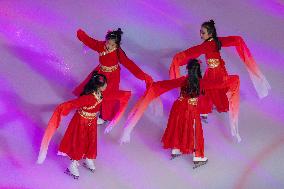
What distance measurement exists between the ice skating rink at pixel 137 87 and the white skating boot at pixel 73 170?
0.04 m

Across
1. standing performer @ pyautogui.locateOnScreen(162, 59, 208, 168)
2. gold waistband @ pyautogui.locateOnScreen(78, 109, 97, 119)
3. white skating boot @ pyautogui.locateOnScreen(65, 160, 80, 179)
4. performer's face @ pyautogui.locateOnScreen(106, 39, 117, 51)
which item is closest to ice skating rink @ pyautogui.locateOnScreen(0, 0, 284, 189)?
white skating boot @ pyautogui.locateOnScreen(65, 160, 80, 179)

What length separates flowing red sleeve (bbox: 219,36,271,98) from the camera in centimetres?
634

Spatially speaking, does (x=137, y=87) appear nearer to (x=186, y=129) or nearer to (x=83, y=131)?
(x=186, y=129)

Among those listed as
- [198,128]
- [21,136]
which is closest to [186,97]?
[198,128]

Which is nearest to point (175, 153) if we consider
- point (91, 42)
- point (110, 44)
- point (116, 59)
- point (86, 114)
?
point (86, 114)

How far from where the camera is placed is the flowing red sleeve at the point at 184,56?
621cm

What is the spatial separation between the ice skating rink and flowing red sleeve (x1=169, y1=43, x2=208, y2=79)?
1.21 ft

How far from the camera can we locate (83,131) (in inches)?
224

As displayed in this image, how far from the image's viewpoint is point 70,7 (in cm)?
748

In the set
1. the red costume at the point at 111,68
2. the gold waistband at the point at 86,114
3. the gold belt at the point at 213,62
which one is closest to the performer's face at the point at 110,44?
the red costume at the point at 111,68

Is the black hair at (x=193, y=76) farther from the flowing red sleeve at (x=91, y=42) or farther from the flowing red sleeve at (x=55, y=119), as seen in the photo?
the flowing red sleeve at (x=91, y=42)

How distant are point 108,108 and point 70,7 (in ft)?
5.86

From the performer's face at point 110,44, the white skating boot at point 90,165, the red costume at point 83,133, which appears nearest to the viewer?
the red costume at point 83,133

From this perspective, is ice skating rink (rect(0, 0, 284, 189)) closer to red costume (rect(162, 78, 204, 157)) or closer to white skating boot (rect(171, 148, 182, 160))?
white skating boot (rect(171, 148, 182, 160))
